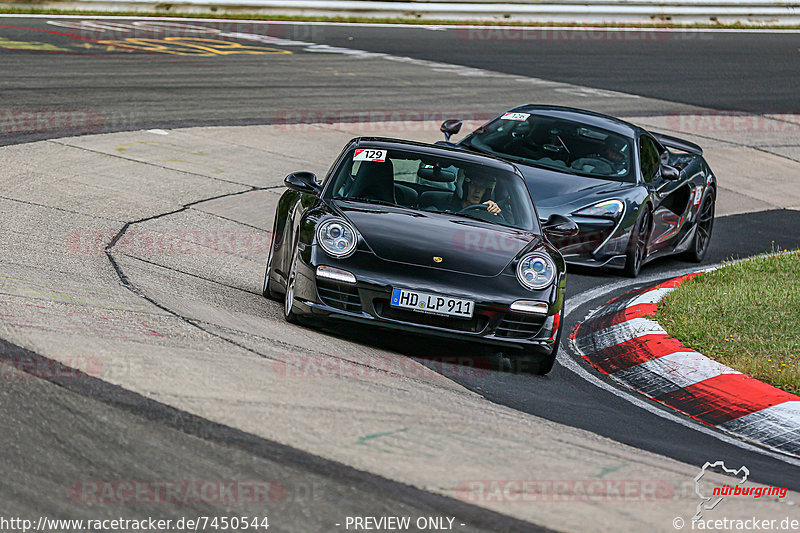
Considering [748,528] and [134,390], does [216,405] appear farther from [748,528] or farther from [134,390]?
[748,528]

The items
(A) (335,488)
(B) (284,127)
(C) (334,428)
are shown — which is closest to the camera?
(A) (335,488)

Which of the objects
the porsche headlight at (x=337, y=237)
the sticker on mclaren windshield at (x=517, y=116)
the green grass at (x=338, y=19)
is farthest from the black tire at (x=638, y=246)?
the green grass at (x=338, y=19)

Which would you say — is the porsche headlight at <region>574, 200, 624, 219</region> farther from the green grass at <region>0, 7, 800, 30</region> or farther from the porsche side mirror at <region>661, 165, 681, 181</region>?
the green grass at <region>0, 7, 800, 30</region>

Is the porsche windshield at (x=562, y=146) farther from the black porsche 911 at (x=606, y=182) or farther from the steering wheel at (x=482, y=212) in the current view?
the steering wheel at (x=482, y=212)

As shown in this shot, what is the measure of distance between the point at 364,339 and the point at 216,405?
7.28 feet

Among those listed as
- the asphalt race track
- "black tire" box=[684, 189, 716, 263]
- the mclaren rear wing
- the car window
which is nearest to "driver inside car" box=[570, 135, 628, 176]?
the car window

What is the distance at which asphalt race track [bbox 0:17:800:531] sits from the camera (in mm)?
4082

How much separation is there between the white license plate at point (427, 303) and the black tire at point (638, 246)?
400 cm

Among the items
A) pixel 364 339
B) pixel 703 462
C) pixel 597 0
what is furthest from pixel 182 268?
pixel 597 0

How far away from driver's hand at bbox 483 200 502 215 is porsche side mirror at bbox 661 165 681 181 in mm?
3749

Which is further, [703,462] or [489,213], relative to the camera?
[489,213]

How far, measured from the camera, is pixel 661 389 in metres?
6.71

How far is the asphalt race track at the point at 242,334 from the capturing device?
161 inches

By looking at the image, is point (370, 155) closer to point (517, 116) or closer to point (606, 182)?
point (606, 182)
